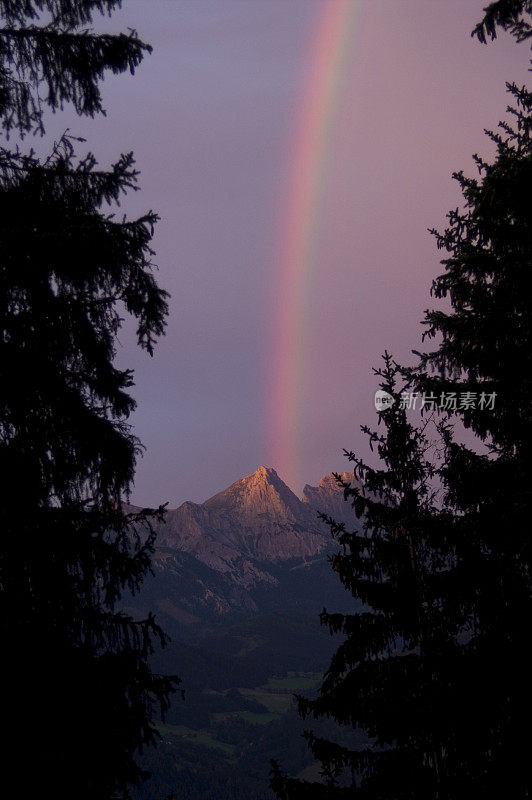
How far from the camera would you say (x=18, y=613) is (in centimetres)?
667

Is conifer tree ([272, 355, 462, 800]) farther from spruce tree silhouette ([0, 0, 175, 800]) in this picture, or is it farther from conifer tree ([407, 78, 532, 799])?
spruce tree silhouette ([0, 0, 175, 800])

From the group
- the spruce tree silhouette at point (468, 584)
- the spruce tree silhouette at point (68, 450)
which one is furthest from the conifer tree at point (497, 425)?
the spruce tree silhouette at point (68, 450)

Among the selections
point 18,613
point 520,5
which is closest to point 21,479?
point 18,613

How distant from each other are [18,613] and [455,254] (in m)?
7.83

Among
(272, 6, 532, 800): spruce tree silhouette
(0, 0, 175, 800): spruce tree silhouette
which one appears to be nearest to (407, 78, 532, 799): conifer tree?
(272, 6, 532, 800): spruce tree silhouette

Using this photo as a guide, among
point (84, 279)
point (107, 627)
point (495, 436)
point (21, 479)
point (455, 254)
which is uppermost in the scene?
point (455, 254)

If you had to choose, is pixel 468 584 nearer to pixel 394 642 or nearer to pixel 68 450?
pixel 394 642

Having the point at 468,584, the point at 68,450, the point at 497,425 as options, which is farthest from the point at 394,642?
the point at 68,450

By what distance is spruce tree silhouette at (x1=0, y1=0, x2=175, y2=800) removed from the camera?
6.39 metres

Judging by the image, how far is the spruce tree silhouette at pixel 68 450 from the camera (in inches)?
252

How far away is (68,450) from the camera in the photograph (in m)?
7.21

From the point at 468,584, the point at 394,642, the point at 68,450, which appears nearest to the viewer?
the point at 68,450

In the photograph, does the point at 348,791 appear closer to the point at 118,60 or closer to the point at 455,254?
the point at 455,254

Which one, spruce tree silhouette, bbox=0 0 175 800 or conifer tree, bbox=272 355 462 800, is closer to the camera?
spruce tree silhouette, bbox=0 0 175 800
